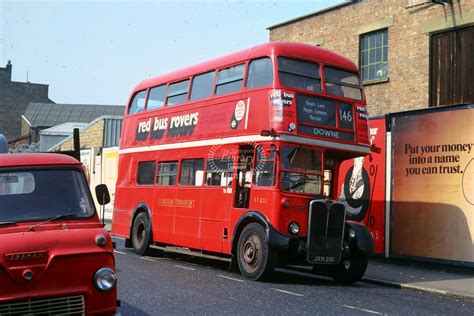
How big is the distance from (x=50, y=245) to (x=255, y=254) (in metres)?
6.23

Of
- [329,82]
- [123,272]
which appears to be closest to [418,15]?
[329,82]

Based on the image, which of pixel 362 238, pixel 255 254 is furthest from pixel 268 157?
pixel 362 238

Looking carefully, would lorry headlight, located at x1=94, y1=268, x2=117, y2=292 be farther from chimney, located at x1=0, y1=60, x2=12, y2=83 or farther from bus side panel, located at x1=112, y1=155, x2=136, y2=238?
chimney, located at x1=0, y1=60, x2=12, y2=83

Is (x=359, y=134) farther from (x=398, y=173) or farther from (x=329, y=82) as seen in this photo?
(x=398, y=173)

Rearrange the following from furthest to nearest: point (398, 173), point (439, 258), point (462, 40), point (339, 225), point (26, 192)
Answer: point (462, 40) < point (398, 173) < point (439, 258) < point (339, 225) < point (26, 192)

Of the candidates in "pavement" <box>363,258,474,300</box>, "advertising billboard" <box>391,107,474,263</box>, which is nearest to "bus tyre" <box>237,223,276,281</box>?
"pavement" <box>363,258,474,300</box>

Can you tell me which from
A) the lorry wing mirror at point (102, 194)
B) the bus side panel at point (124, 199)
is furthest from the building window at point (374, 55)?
the lorry wing mirror at point (102, 194)

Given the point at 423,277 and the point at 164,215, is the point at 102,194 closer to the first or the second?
the point at 164,215

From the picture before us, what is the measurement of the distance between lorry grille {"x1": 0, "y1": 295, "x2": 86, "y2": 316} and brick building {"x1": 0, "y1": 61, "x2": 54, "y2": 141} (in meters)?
64.8

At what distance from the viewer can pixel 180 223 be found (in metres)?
13.6

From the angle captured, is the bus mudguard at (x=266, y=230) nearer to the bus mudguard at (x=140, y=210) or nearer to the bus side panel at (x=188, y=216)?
the bus side panel at (x=188, y=216)

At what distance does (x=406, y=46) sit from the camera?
18.3 meters

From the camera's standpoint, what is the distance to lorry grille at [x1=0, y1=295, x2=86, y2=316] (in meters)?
4.82

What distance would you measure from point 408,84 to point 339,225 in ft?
28.6
